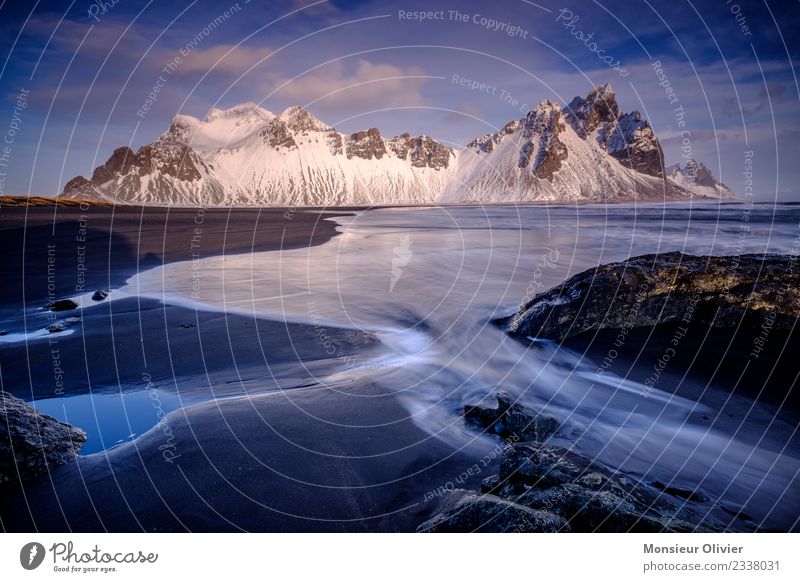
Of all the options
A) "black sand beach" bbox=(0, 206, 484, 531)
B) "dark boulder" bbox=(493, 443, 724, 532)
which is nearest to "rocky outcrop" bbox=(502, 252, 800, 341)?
"black sand beach" bbox=(0, 206, 484, 531)

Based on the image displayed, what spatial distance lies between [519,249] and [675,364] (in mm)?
16785

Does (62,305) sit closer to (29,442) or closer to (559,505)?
(29,442)

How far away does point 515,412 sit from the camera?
4.46 metres

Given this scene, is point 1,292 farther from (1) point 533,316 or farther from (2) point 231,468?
(1) point 533,316

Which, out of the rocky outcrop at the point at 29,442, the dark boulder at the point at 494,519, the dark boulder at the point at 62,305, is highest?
the dark boulder at the point at 62,305

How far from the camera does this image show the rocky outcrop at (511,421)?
4.34 metres

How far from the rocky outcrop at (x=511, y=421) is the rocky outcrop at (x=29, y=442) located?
12.8ft

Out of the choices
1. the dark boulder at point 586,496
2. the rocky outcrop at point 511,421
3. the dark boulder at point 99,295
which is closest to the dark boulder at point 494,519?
the dark boulder at point 586,496

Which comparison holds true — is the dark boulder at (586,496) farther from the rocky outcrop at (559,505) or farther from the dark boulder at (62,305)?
the dark boulder at (62,305)

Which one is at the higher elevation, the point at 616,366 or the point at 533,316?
the point at 533,316

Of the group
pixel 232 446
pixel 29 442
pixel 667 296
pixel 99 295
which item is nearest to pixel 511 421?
pixel 232 446

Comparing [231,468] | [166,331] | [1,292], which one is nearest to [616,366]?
[231,468]
